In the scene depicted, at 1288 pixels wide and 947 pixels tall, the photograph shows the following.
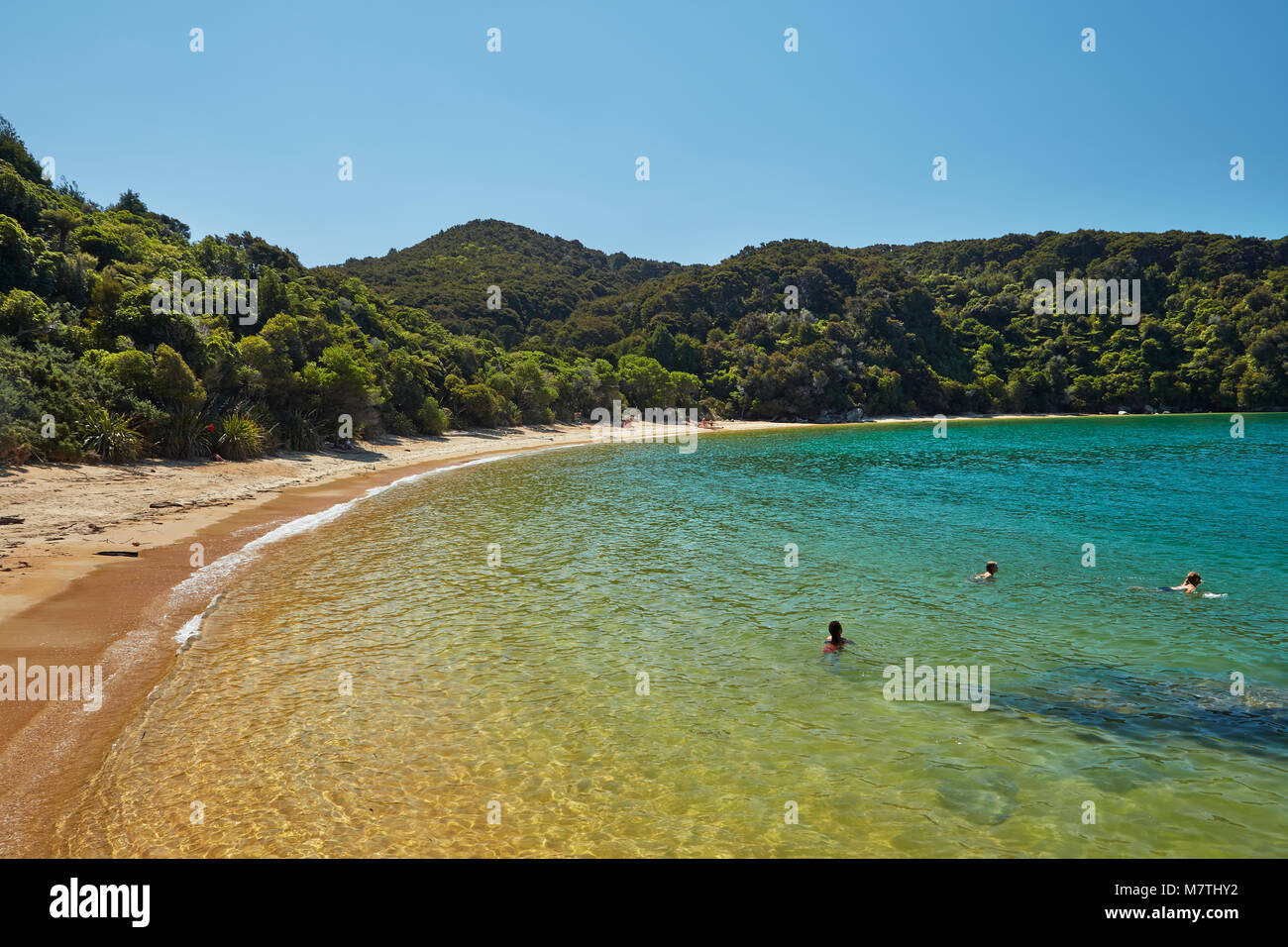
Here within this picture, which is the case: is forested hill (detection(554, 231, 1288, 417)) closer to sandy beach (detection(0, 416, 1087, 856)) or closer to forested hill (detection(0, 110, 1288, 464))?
forested hill (detection(0, 110, 1288, 464))

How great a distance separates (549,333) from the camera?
114375 mm

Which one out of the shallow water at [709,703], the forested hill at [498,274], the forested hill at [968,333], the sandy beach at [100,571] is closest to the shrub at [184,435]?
the sandy beach at [100,571]

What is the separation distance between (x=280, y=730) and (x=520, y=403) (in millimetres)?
64128

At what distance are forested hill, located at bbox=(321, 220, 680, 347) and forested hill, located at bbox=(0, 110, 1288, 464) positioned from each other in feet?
2.80

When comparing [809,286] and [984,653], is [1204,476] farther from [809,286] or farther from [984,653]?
[809,286]

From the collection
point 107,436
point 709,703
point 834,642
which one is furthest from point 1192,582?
point 107,436

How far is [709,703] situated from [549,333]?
358 feet

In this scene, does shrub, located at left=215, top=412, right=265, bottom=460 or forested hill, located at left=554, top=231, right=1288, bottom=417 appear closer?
shrub, located at left=215, top=412, right=265, bottom=460

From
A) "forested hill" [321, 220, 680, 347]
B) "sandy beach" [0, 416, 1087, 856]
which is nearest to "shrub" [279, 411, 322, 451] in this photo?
"sandy beach" [0, 416, 1087, 856]

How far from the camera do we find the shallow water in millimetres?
7039

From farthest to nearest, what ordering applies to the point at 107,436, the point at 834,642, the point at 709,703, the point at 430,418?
the point at 430,418 < the point at 107,436 < the point at 834,642 < the point at 709,703

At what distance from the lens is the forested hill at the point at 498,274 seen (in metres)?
110

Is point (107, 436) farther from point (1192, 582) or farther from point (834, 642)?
point (1192, 582)

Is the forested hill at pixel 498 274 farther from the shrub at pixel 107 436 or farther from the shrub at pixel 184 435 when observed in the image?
the shrub at pixel 107 436
